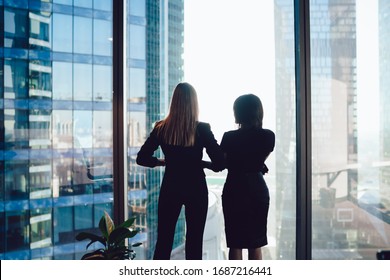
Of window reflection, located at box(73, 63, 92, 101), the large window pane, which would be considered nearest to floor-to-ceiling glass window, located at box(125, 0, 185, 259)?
the large window pane

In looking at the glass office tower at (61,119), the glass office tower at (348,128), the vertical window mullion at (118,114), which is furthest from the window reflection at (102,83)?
the glass office tower at (348,128)

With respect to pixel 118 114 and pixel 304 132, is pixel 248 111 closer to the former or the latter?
pixel 304 132

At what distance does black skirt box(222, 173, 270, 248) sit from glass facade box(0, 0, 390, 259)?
16.7 inches

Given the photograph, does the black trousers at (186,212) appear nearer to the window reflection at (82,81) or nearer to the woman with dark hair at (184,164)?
the woman with dark hair at (184,164)

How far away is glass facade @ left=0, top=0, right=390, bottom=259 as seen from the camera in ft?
7.40

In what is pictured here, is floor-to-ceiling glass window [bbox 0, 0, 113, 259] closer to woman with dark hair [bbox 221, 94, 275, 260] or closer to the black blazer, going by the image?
the black blazer

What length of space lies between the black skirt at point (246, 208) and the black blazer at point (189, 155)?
0.15 meters

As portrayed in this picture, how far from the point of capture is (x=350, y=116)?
2.29m

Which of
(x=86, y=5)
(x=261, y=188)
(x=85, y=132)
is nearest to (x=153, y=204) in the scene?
(x=85, y=132)

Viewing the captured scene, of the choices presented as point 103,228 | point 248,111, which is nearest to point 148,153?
point 103,228
